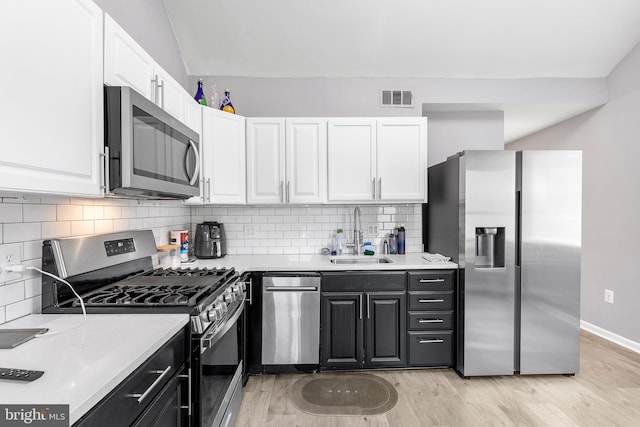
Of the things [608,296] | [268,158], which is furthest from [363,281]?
[608,296]

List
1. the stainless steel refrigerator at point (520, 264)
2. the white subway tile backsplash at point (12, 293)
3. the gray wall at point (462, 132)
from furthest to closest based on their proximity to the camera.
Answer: the gray wall at point (462, 132)
the stainless steel refrigerator at point (520, 264)
the white subway tile backsplash at point (12, 293)

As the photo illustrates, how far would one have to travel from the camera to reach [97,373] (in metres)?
0.95

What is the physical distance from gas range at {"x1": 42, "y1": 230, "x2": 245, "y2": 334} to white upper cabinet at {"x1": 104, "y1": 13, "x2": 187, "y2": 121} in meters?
0.80

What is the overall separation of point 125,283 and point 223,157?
4.39 ft

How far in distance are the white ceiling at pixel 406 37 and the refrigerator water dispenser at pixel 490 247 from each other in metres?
1.58

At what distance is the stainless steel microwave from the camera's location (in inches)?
55.9

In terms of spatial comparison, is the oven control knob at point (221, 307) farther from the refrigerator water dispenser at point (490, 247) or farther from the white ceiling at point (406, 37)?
the white ceiling at point (406, 37)

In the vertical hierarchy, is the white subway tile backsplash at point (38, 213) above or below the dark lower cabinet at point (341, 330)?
above

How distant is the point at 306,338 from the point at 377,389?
2.08 feet

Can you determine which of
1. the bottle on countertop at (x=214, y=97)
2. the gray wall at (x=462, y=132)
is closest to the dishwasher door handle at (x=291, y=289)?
the bottle on countertop at (x=214, y=97)

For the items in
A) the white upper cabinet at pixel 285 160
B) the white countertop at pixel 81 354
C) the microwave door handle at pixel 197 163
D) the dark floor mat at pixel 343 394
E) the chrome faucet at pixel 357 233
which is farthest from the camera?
the chrome faucet at pixel 357 233

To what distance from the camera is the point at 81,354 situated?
3.55ft

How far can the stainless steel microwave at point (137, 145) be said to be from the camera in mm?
1421

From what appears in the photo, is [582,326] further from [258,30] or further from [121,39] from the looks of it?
[121,39]
